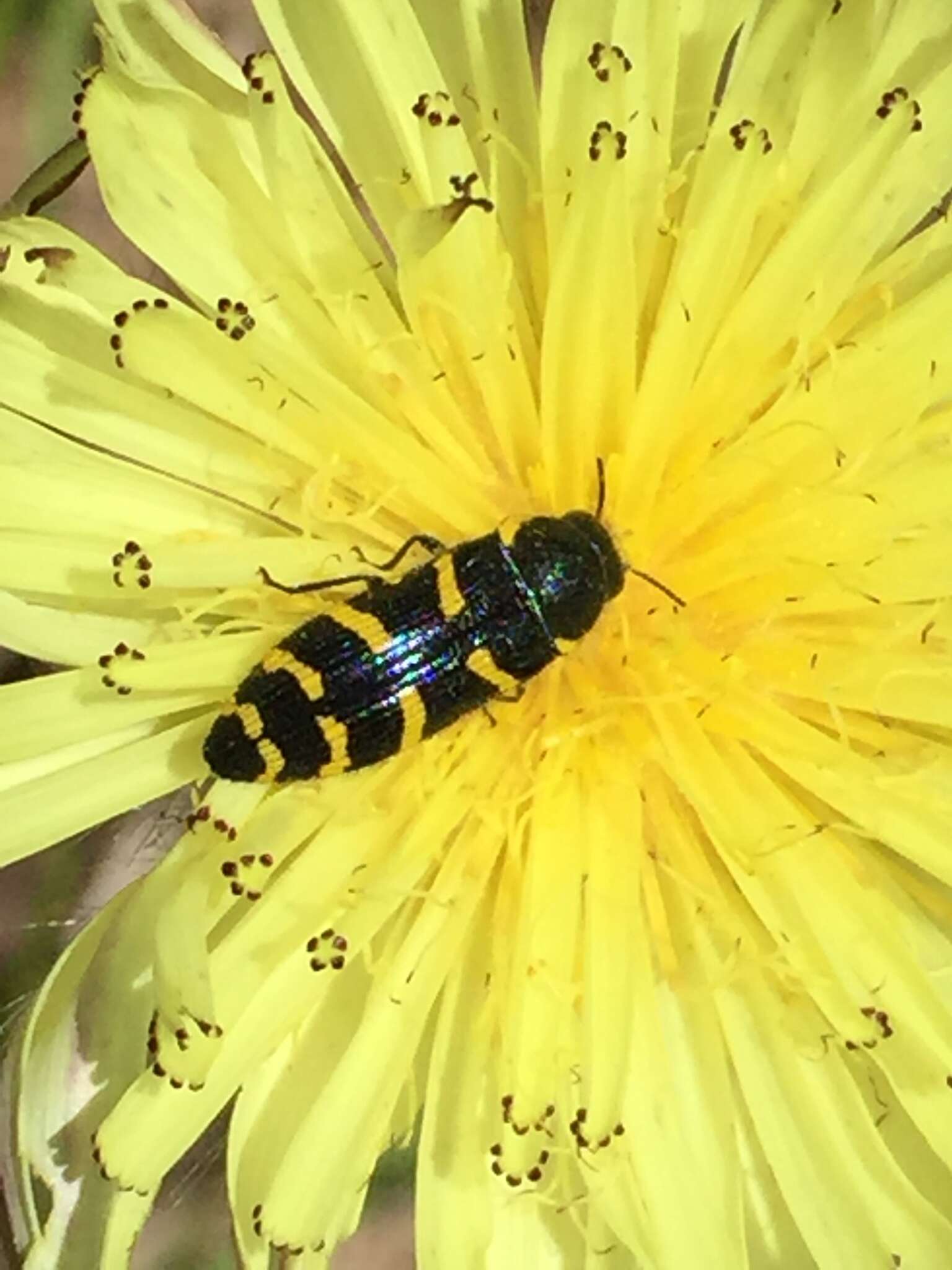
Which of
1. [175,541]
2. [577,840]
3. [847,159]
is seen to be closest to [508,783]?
[577,840]

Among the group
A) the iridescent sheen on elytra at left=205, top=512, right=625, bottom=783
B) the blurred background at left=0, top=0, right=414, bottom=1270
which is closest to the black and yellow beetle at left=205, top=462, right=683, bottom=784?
the iridescent sheen on elytra at left=205, top=512, right=625, bottom=783

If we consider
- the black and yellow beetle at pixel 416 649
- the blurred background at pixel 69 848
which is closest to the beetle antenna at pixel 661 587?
the black and yellow beetle at pixel 416 649

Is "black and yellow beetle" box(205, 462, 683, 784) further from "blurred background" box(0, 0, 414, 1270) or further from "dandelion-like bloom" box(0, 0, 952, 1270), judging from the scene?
"blurred background" box(0, 0, 414, 1270)

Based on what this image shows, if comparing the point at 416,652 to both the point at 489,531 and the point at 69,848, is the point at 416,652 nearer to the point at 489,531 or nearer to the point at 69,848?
the point at 489,531

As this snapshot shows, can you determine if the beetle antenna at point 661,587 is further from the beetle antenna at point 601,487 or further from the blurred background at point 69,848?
the blurred background at point 69,848

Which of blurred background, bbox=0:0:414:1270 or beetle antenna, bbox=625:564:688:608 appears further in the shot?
blurred background, bbox=0:0:414:1270

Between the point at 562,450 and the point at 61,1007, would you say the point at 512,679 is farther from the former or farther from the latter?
the point at 61,1007
